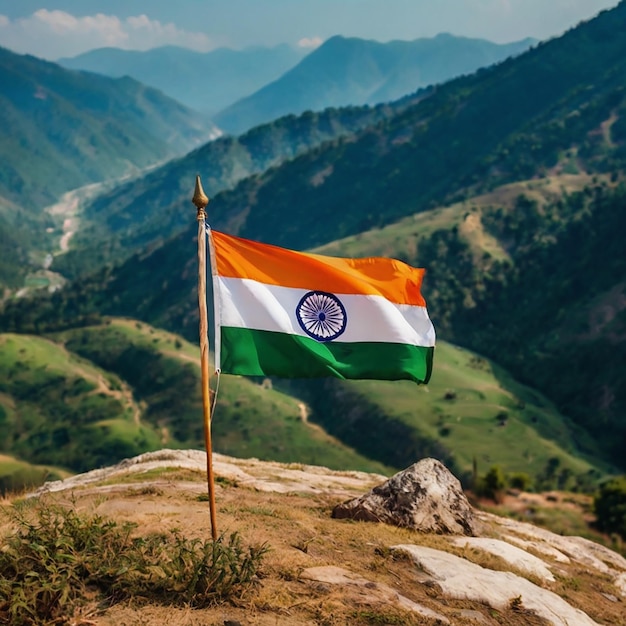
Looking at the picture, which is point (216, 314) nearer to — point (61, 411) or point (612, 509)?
point (612, 509)

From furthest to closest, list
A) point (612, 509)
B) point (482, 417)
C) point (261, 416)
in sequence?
point (261, 416) → point (482, 417) → point (612, 509)

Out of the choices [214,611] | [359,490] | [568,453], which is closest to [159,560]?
[214,611]

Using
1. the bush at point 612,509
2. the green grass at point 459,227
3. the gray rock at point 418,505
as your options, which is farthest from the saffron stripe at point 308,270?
the green grass at point 459,227

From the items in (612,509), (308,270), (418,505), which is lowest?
(612,509)

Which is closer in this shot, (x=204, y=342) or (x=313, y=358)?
(x=204, y=342)

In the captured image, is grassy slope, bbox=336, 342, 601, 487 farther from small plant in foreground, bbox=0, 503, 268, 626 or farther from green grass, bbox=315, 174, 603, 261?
small plant in foreground, bbox=0, 503, 268, 626

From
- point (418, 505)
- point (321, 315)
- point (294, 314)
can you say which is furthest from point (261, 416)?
point (294, 314)

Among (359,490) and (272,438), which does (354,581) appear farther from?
(272,438)

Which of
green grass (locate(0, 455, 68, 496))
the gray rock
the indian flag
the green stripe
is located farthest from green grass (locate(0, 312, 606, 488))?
the indian flag
